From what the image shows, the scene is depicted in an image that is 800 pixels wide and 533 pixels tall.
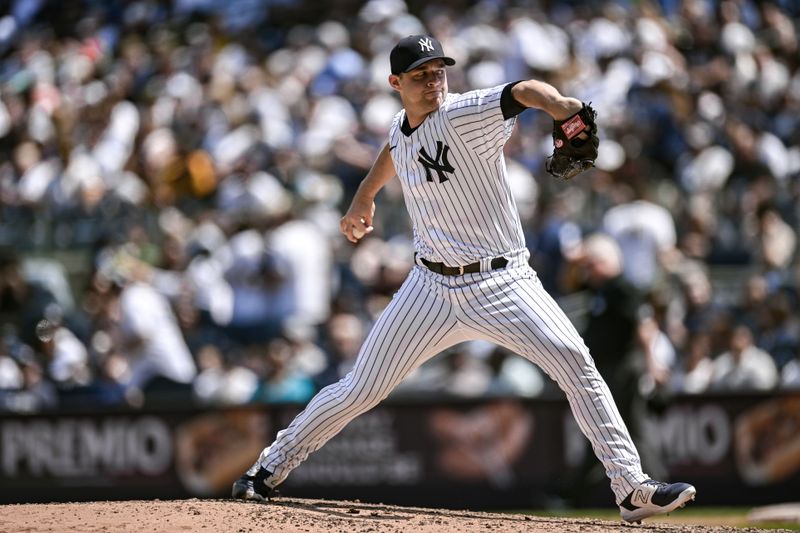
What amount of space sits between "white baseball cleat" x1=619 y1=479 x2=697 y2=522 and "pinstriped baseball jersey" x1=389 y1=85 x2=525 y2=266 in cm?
122

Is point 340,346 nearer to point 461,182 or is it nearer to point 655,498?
point 461,182

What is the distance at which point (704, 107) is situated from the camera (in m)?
12.6

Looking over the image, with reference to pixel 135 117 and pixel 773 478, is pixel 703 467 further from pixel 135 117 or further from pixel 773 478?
pixel 135 117

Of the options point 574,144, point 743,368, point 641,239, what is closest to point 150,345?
point 641,239

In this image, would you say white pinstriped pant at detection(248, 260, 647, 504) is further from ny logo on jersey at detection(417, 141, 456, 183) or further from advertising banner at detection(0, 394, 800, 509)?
advertising banner at detection(0, 394, 800, 509)

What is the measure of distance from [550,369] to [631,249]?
5.19 meters

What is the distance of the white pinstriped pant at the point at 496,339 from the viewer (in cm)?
569

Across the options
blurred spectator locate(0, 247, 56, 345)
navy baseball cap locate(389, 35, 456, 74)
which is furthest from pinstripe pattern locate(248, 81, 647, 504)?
blurred spectator locate(0, 247, 56, 345)

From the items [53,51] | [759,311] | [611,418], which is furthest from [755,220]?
[53,51]

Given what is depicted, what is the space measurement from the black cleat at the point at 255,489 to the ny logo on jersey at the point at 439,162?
1.70 meters

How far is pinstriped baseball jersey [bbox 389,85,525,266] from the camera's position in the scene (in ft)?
18.4

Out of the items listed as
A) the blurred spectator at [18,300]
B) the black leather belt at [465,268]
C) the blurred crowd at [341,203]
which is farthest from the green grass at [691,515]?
the blurred spectator at [18,300]

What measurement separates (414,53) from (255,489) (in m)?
2.24

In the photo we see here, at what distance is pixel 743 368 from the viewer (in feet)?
33.2
